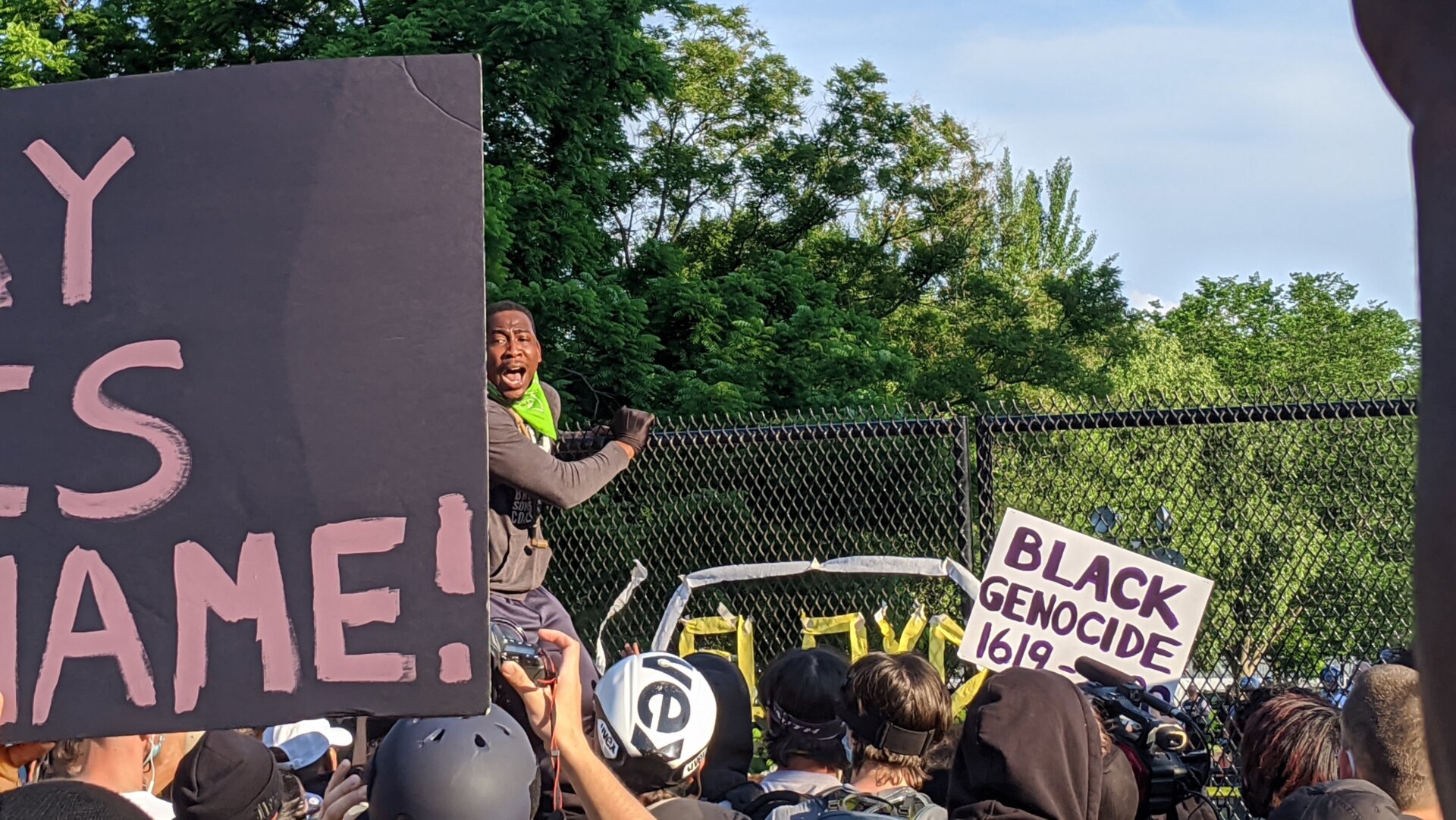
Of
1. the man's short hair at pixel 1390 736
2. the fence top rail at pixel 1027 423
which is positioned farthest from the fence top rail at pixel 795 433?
the man's short hair at pixel 1390 736

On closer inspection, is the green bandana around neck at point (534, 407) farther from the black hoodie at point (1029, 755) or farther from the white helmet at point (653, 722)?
the black hoodie at point (1029, 755)

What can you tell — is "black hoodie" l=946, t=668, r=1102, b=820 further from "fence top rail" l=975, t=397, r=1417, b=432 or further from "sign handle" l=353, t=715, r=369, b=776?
"fence top rail" l=975, t=397, r=1417, b=432

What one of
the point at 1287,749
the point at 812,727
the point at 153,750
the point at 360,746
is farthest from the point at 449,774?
the point at 1287,749

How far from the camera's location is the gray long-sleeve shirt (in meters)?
4.07

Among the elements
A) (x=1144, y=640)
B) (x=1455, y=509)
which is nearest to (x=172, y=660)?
(x=1455, y=509)

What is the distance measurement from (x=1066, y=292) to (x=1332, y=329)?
112ft

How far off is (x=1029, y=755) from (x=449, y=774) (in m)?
1.11

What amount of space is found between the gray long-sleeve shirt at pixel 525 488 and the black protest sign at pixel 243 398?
5.93 ft

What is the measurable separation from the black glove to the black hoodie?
2.14 metres

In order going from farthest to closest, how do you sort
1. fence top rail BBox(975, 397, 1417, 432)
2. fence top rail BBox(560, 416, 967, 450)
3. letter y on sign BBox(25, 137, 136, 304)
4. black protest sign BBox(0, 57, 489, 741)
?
1. fence top rail BBox(560, 416, 967, 450)
2. fence top rail BBox(975, 397, 1417, 432)
3. letter y on sign BBox(25, 137, 136, 304)
4. black protest sign BBox(0, 57, 489, 741)

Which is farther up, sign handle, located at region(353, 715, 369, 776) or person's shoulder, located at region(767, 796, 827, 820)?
sign handle, located at region(353, 715, 369, 776)

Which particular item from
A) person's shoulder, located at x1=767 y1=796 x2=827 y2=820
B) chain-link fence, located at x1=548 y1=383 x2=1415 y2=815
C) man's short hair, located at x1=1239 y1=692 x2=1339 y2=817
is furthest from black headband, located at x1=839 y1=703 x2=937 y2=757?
chain-link fence, located at x1=548 y1=383 x2=1415 y2=815

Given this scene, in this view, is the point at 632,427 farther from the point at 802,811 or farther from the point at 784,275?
the point at 784,275

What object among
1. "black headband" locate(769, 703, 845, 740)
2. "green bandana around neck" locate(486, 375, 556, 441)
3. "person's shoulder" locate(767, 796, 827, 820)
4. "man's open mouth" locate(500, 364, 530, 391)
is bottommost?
"black headband" locate(769, 703, 845, 740)
